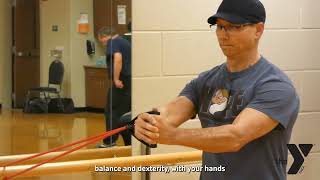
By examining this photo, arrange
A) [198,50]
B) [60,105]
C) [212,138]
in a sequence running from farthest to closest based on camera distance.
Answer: [60,105], [198,50], [212,138]

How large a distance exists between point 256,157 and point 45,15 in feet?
7.58

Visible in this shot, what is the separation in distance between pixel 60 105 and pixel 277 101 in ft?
6.98

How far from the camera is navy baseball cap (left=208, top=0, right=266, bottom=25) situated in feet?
5.28

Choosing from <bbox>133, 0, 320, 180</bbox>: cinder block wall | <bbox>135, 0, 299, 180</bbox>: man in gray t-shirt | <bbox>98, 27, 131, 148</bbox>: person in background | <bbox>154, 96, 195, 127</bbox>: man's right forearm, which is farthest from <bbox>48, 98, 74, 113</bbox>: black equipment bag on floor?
<bbox>135, 0, 299, 180</bbox>: man in gray t-shirt

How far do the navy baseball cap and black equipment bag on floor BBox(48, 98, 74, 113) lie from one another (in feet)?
6.14

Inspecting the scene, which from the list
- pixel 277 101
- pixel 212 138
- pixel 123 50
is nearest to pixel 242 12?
pixel 277 101

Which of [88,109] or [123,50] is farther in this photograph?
[88,109]

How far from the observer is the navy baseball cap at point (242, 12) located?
1.61 metres

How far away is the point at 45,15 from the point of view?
3535mm

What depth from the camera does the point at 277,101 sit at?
1561mm

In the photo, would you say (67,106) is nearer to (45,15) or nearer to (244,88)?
(45,15)

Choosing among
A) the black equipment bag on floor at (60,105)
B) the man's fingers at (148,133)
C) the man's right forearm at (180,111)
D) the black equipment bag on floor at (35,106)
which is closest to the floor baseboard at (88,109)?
the black equipment bag on floor at (60,105)

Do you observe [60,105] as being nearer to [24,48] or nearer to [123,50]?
[24,48]

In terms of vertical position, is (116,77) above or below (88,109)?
above
